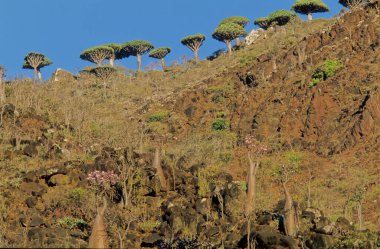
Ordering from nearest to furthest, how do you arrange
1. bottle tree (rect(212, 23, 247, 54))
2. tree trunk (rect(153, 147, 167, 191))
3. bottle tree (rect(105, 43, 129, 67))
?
tree trunk (rect(153, 147, 167, 191)) → bottle tree (rect(212, 23, 247, 54)) → bottle tree (rect(105, 43, 129, 67))

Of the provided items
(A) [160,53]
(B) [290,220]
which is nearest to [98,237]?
(B) [290,220]

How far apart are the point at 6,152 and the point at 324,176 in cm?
1836

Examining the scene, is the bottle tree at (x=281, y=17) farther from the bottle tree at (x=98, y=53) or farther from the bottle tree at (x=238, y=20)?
the bottle tree at (x=98, y=53)

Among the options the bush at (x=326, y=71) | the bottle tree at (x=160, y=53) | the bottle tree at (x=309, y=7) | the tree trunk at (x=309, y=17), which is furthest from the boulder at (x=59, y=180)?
the bottle tree at (x=160, y=53)

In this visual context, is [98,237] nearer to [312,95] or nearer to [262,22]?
[312,95]

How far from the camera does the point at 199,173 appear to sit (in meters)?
30.0

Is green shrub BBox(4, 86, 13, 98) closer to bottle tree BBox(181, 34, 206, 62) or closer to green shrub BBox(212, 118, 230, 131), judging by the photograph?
green shrub BBox(212, 118, 230, 131)

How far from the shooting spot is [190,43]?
80938mm

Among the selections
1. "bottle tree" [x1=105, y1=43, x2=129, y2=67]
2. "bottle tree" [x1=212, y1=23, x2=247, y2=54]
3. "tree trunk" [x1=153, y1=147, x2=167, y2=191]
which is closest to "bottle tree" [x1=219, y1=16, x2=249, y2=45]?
"bottle tree" [x1=212, y1=23, x2=247, y2=54]

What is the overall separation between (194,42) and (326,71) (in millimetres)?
37992

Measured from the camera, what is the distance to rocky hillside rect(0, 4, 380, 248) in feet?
75.0

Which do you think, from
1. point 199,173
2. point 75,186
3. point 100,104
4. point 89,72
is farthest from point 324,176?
point 89,72

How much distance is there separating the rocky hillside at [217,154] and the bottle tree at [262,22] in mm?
13621

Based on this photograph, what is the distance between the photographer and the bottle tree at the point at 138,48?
79938mm
